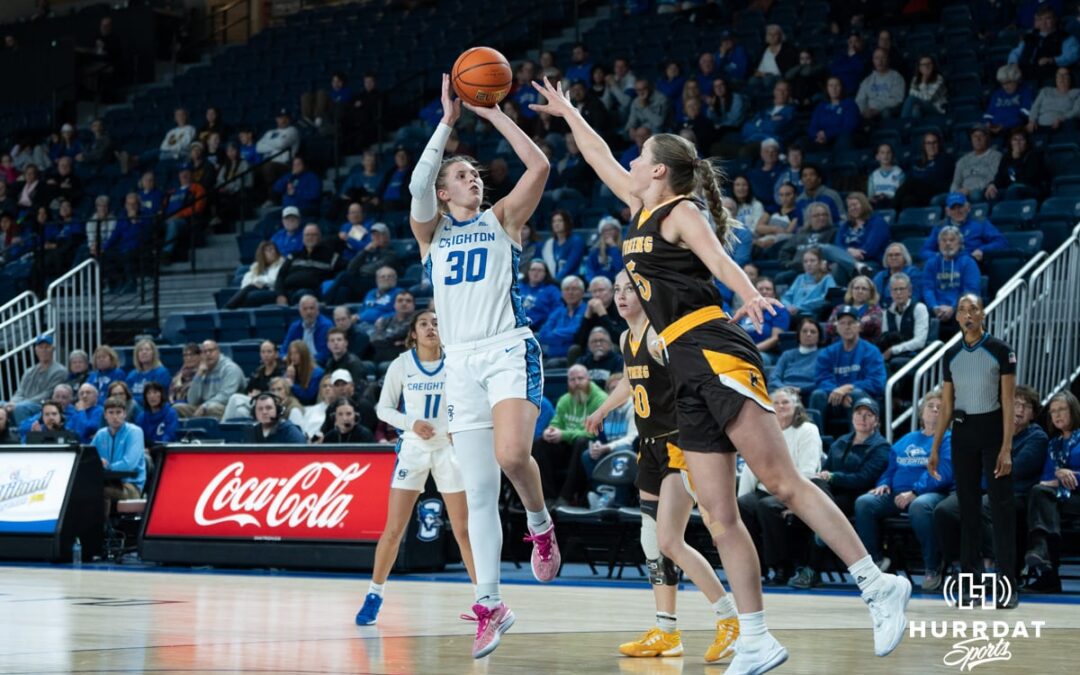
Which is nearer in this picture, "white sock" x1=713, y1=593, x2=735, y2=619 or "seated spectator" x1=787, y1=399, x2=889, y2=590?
"white sock" x1=713, y1=593, x2=735, y2=619

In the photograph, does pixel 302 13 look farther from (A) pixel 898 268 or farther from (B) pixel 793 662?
(B) pixel 793 662

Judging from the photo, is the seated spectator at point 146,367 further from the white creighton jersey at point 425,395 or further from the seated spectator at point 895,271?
the white creighton jersey at point 425,395

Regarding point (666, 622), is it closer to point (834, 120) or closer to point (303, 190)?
point (834, 120)

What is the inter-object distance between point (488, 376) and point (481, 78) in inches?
54.1

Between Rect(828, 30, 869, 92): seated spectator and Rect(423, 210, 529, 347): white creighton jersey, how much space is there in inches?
439

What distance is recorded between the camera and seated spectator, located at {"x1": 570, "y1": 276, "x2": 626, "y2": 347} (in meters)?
13.9

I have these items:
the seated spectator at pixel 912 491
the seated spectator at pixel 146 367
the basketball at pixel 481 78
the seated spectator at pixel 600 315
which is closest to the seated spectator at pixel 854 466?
the seated spectator at pixel 912 491

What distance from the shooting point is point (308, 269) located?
1759 cm

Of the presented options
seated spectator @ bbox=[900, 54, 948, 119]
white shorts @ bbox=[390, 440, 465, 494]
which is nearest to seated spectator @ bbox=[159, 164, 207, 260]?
seated spectator @ bbox=[900, 54, 948, 119]

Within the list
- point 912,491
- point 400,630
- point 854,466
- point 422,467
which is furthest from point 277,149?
point 400,630

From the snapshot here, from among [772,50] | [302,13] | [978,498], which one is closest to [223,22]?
[302,13]

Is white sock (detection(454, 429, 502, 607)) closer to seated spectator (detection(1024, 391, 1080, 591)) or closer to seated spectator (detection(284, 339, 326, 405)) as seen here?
seated spectator (detection(1024, 391, 1080, 591))

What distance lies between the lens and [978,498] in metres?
9.57

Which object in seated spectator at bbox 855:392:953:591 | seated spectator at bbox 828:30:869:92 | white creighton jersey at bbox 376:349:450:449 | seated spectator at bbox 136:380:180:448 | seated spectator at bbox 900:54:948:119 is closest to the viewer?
white creighton jersey at bbox 376:349:450:449
